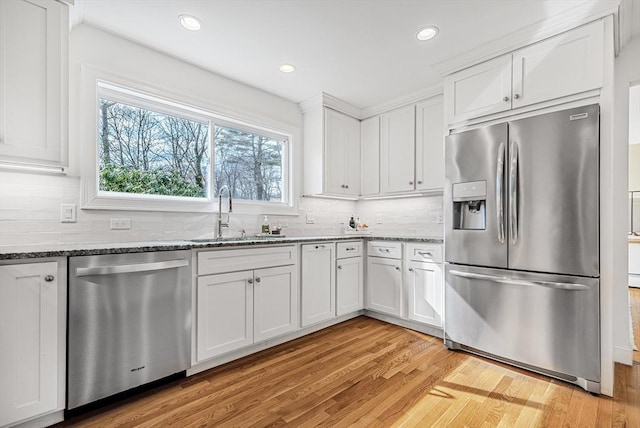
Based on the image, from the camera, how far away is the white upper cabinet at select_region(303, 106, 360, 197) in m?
3.56

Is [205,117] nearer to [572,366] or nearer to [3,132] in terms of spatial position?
[3,132]

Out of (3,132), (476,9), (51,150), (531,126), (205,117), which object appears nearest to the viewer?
(3,132)

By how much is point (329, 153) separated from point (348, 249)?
3.77 feet

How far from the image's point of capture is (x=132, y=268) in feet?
6.12

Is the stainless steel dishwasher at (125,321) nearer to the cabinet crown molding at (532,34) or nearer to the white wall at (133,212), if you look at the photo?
the white wall at (133,212)

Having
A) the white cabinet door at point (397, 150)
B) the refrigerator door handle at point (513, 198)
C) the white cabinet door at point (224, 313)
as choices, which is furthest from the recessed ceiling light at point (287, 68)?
the refrigerator door handle at point (513, 198)

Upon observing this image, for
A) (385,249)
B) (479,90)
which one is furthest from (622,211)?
(385,249)

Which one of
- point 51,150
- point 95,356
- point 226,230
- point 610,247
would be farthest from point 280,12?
point 610,247

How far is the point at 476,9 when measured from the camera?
2.07 metres

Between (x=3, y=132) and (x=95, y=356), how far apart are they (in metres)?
1.32

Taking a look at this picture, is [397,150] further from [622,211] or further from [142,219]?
[142,219]

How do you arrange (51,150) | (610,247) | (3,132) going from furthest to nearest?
(610,247)
(51,150)
(3,132)

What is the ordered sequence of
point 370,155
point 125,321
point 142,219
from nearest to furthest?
1. point 125,321
2. point 142,219
3. point 370,155

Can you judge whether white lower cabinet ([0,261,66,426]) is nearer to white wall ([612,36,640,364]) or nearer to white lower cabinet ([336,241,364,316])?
white lower cabinet ([336,241,364,316])
